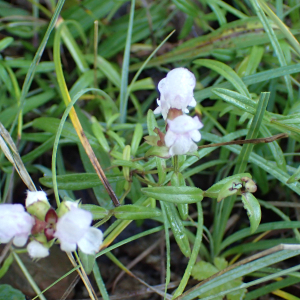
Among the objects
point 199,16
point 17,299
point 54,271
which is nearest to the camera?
point 17,299

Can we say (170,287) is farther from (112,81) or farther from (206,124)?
(112,81)

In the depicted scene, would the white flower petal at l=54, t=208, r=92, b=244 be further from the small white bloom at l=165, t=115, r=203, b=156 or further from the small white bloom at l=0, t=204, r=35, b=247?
the small white bloom at l=165, t=115, r=203, b=156

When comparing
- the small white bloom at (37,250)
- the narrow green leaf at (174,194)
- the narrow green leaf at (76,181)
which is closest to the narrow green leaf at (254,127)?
the narrow green leaf at (174,194)

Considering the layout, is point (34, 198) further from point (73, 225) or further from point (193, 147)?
point (193, 147)

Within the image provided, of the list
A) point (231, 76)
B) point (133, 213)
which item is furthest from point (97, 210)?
point (231, 76)

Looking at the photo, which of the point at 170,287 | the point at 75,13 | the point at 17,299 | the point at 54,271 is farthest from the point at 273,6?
the point at 17,299
